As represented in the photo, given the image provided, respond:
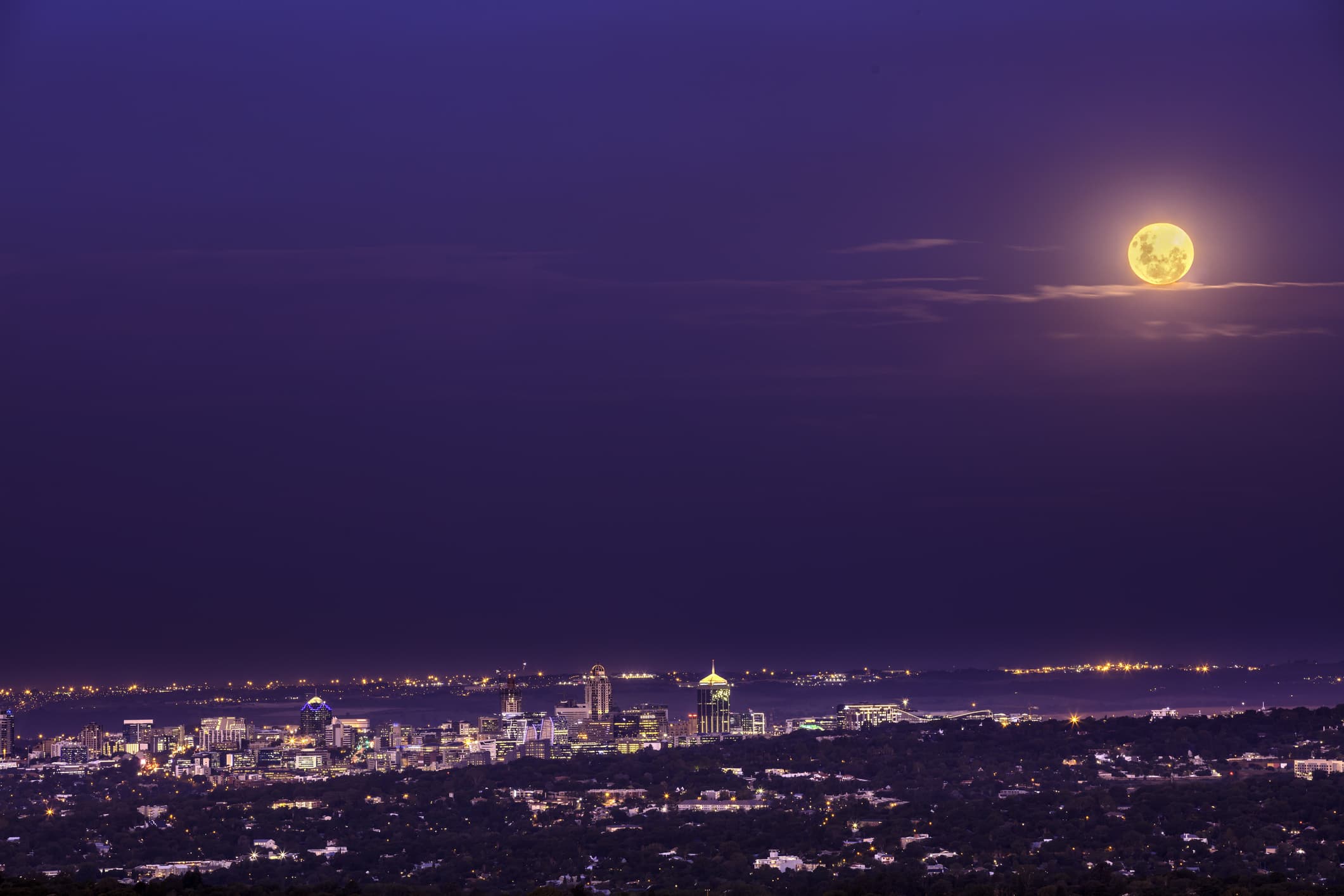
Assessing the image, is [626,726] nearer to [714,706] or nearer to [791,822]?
[714,706]

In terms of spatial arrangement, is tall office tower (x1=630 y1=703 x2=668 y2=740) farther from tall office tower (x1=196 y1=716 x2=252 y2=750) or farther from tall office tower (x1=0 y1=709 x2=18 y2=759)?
tall office tower (x1=0 y1=709 x2=18 y2=759)

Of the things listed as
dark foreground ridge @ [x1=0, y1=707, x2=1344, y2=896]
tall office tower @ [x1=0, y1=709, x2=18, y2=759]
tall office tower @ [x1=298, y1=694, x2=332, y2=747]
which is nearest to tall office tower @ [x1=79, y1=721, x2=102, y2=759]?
tall office tower @ [x1=0, y1=709, x2=18, y2=759]

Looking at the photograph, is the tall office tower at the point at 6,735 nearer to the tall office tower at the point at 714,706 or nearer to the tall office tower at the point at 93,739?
the tall office tower at the point at 93,739

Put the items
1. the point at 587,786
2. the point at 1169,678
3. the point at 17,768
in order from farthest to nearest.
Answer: the point at 1169,678
the point at 17,768
the point at 587,786

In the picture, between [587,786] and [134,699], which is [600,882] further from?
[134,699]

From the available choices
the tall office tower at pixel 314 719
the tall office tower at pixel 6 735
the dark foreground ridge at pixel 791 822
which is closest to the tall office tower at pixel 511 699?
the tall office tower at pixel 314 719

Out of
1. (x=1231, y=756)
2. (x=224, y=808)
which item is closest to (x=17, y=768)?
(x=224, y=808)
